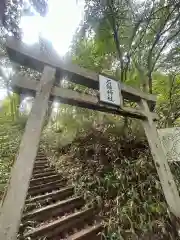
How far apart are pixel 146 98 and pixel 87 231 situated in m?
2.28

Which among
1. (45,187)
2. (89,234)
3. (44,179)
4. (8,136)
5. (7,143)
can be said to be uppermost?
(8,136)

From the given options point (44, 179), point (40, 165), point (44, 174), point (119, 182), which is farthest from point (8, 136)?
point (119, 182)

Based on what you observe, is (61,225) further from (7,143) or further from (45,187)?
(7,143)

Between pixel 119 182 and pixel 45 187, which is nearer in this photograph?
pixel 119 182

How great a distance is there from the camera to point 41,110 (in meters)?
2.07

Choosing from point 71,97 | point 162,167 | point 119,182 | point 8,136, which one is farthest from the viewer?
point 8,136

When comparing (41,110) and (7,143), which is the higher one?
(7,143)

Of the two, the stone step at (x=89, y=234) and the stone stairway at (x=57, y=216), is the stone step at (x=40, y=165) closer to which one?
the stone stairway at (x=57, y=216)

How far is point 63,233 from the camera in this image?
109 inches

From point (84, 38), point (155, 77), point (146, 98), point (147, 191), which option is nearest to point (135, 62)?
point (155, 77)

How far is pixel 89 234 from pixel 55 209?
0.67 m

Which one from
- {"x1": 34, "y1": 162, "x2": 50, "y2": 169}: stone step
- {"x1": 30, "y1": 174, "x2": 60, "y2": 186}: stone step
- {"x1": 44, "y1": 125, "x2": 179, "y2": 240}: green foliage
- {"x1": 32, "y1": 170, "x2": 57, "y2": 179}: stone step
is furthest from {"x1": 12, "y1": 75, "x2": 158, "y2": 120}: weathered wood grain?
{"x1": 34, "y1": 162, "x2": 50, "y2": 169}: stone step

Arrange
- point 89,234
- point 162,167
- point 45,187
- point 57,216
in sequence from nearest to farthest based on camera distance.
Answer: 1. point 89,234
2. point 162,167
3. point 57,216
4. point 45,187

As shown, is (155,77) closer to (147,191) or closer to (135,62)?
(135,62)
